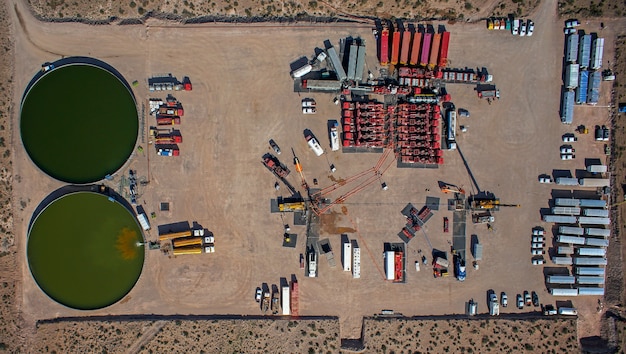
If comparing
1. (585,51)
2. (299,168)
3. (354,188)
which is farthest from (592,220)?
(299,168)

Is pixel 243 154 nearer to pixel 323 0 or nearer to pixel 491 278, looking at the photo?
pixel 323 0

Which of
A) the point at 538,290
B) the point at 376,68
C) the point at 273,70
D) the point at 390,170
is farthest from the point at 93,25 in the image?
the point at 538,290

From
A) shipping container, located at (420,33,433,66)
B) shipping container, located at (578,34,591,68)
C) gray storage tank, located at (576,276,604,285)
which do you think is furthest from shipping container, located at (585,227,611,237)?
shipping container, located at (420,33,433,66)

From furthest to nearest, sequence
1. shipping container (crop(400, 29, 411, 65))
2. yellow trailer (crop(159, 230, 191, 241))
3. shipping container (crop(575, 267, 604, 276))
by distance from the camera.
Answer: shipping container (crop(575, 267, 604, 276))
yellow trailer (crop(159, 230, 191, 241))
shipping container (crop(400, 29, 411, 65))

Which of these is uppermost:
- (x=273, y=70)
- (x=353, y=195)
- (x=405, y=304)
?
(x=273, y=70)

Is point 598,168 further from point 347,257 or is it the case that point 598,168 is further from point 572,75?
point 347,257

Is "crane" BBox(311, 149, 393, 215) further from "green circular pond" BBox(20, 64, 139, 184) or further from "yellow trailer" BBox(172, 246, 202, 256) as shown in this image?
"green circular pond" BBox(20, 64, 139, 184)
